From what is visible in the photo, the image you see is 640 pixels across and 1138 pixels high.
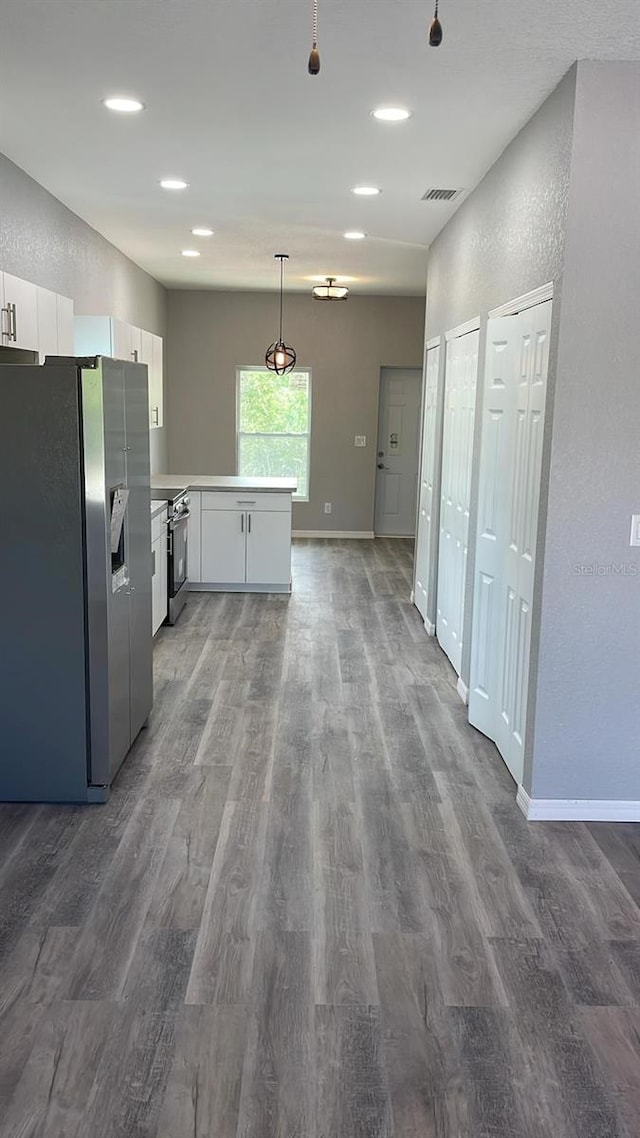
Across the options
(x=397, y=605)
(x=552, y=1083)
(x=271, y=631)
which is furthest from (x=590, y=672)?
(x=397, y=605)

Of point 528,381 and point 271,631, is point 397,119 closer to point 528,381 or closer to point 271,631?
point 528,381

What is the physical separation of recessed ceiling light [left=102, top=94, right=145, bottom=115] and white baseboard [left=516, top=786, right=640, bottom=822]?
10.5 ft

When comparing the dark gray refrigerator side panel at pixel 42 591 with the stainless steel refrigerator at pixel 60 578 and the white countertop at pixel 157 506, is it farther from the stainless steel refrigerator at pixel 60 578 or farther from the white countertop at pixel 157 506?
the white countertop at pixel 157 506

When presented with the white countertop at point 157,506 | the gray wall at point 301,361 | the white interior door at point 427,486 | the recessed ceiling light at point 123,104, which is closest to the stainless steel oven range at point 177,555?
the white countertop at point 157,506

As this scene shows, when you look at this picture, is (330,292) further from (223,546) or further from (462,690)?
(462,690)

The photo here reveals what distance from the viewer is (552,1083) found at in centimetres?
216

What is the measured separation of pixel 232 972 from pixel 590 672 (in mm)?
1744

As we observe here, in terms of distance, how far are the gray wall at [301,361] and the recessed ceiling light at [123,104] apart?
21.8 feet

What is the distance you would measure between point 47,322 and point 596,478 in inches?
115

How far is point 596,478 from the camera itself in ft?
10.9

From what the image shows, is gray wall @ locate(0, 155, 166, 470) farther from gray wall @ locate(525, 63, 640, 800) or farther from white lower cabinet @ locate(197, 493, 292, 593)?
gray wall @ locate(525, 63, 640, 800)

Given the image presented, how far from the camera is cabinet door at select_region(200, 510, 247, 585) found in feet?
24.4

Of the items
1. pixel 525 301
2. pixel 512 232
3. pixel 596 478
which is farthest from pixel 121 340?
pixel 596 478

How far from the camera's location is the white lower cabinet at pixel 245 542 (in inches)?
292
